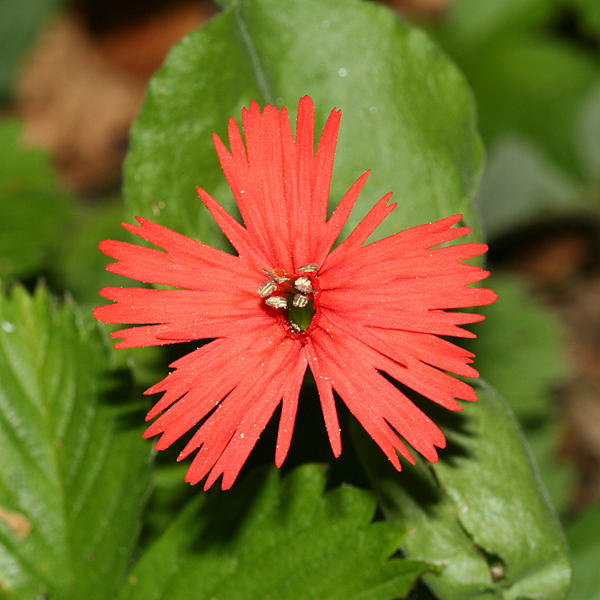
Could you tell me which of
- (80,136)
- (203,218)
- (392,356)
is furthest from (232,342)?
(80,136)

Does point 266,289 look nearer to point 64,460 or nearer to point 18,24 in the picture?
point 64,460

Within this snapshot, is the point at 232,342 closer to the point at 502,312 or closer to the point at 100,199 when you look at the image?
the point at 502,312

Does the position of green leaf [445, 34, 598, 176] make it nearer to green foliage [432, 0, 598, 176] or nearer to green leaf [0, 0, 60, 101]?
green foliage [432, 0, 598, 176]

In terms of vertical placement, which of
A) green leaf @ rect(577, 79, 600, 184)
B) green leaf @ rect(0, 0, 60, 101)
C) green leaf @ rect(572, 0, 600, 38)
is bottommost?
green leaf @ rect(577, 79, 600, 184)

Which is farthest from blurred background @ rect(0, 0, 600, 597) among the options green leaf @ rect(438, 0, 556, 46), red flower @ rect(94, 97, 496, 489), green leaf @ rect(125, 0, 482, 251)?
red flower @ rect(94, 97, 496, 489)

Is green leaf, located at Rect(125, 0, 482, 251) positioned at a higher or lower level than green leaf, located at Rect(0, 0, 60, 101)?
lower

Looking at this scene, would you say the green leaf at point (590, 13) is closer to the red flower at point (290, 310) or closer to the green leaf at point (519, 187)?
the green leaf at point (519, 187)
